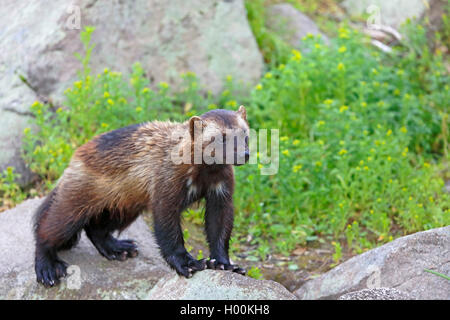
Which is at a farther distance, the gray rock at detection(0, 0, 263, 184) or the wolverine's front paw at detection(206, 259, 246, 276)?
the gray rock at detection(0, 0, 263, 184)

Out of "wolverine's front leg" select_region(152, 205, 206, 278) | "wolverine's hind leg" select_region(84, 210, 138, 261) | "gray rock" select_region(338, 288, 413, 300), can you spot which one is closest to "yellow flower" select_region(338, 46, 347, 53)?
"wolverine's hind leg" select_region(84, 210, 138, 261)

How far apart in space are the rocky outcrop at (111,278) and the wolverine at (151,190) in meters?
0.09

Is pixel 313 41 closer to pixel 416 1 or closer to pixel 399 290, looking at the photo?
pixel 416 1

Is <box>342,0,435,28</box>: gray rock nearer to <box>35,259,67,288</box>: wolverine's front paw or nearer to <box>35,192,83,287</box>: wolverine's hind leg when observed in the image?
<box>35,192,83,287</box>: wolverine's hind leg

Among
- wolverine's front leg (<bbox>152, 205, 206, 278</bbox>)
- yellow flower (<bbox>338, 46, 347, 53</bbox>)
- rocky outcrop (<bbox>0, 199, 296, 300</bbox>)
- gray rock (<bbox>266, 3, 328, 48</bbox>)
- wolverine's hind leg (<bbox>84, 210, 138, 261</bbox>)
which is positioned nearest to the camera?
rocky outcrop (<bbox>0, 199, 296, 300</bbox>)

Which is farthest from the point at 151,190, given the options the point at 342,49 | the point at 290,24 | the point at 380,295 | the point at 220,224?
the point at 290,24

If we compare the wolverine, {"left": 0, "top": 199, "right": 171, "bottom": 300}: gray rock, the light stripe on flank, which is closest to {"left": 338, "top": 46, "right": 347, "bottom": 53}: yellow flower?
the wolverine

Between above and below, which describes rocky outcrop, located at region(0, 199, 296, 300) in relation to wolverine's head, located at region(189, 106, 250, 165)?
below

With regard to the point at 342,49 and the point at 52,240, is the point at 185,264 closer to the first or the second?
the point at 52,240

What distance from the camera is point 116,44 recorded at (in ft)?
25.1

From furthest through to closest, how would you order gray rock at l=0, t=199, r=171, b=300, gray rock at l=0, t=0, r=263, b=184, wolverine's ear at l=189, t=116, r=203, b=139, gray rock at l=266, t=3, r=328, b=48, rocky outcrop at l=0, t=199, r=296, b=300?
gray rock at l=266, t=3, r=328, b=48 < gray rock at l=0, t=0, r=263, b=184 < gray rock at l=0, t=199, r=171, b=300 < wolverine's ear at l=189, t=116, r=203, b=139 < rocky outcrop at l=0, t=199, r=296, b=300

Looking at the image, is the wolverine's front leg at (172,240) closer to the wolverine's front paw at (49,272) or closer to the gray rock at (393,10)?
the wolverine's front paw at (49,272)

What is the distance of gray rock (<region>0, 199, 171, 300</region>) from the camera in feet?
15.2

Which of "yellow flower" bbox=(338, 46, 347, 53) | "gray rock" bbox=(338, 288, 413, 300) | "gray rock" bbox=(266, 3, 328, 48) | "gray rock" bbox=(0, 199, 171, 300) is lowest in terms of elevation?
"gray rock" bbox=(0, 199, 171, 300)
